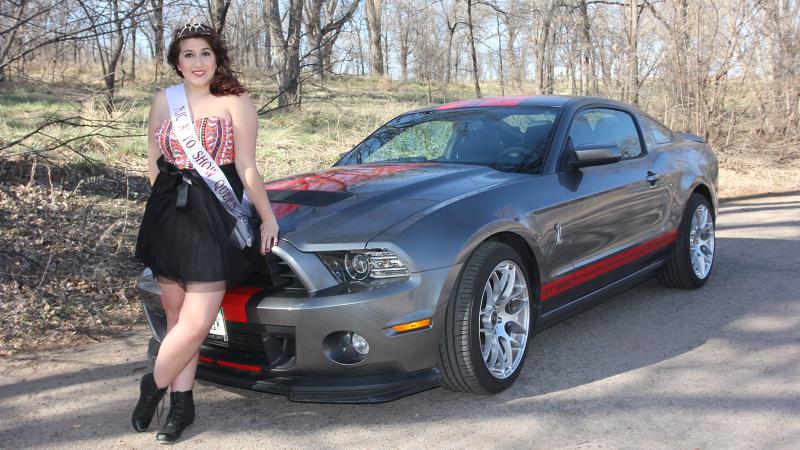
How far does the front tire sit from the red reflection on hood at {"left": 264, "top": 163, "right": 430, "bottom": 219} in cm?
91

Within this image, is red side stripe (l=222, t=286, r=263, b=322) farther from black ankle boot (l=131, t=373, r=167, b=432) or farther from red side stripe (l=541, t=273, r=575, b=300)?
red side stripe (l=541, t=273, r=575, b=300)

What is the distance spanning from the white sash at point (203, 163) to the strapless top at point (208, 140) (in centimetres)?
3

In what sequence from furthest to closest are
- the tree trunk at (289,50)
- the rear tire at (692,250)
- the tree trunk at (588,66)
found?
the tree trunk at (588,66) < the tree trunk at (289,50) < the rear tire at (692,250)

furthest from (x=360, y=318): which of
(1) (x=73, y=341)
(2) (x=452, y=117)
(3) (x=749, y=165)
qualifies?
(3) (x=749, y=165)

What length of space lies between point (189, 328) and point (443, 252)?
1.17 metres

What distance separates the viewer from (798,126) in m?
15.7

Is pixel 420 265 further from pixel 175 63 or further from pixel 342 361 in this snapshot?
pixel 175 63

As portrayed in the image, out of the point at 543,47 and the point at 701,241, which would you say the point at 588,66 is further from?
the point at 701,241

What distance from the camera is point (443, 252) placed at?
11.0 feet

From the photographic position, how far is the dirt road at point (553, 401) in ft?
10.7

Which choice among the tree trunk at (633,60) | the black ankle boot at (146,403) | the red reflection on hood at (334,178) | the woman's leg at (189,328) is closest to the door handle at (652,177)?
the red reflection on hood at (334,178)

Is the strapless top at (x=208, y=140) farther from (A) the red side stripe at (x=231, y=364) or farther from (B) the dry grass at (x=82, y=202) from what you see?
(B) the dry grass at (x=82, y=202)

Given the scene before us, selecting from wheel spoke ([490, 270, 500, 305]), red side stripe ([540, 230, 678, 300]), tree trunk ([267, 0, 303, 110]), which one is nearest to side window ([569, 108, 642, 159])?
red side stripe ([540, 230, 678, 300])

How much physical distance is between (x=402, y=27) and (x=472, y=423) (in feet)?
109
